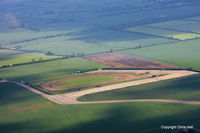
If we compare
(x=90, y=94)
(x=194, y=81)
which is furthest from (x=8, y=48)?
(x=194, y=81)

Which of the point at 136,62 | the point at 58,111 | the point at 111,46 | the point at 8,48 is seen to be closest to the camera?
the point at 58,111

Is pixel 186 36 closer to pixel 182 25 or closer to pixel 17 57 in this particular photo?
pixel 182 25

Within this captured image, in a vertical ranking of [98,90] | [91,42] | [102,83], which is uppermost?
[91,42]

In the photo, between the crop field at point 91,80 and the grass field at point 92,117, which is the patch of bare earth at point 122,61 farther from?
the grass field at point 92,117

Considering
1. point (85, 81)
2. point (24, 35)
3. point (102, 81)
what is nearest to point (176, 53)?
point (102, 81)

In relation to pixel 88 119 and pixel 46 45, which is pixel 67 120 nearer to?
pixel 88 119

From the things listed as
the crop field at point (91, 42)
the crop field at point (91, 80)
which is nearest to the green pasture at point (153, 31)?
the crop field at point (91, 42)
